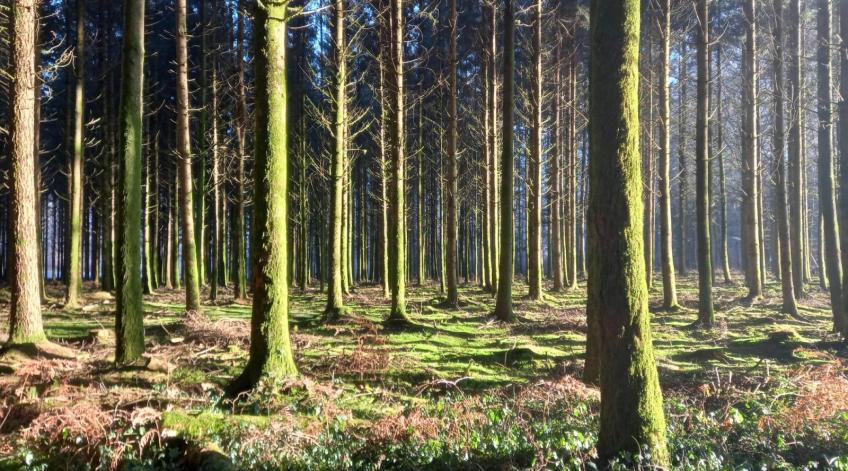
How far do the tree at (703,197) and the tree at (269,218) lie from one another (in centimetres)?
1069

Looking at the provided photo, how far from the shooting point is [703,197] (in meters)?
13.3

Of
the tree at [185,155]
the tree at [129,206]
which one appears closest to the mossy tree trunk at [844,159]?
the tree at [129,206]

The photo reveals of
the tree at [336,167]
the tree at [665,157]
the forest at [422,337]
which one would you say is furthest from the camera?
the tree at [665,157]

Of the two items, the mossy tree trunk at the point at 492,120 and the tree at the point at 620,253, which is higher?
the mossy tree trunk at the point at 492,120

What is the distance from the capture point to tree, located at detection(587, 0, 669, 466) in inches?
163

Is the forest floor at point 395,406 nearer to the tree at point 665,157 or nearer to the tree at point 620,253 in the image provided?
the tree at point 620,253

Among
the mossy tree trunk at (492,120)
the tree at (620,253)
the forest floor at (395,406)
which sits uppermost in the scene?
the mossy tree trunk at (492,120)

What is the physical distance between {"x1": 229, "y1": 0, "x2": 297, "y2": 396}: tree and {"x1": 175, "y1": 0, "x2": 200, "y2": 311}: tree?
778 centimetres

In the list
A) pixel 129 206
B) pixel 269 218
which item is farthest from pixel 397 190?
pixel 269 218

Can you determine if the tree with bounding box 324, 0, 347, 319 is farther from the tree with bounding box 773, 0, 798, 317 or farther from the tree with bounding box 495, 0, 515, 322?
the tree with bounding box 773, 0, 798, 317

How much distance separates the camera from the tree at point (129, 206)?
7.54 meters

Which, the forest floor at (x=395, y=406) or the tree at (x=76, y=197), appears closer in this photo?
the forest floor at (x=395, y=406)

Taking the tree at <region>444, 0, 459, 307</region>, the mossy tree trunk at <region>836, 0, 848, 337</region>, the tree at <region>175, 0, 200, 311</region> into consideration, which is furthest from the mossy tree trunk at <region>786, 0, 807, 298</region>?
the tree at <region>175, 0, 200, 311</region>

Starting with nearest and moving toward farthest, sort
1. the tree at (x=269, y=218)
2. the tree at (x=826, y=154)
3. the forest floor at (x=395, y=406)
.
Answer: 1. the forest floor at (x=395, y=406)
2. the tree at (x=269, y=218)
3. the tree at (x=826, y=154)
